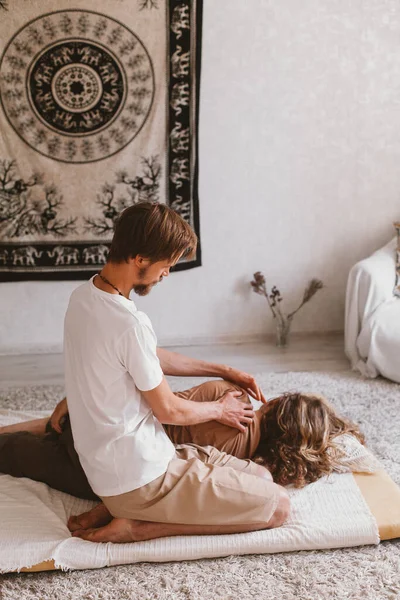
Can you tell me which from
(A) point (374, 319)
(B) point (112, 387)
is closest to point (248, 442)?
(B) point (112, 387)

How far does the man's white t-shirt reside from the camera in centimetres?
177

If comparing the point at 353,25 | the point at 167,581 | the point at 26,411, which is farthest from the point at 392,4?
the point at 167,581

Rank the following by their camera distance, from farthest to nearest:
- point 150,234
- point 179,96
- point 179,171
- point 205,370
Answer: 1. point 179,171
2. point 179,96
3. point 205,370
4. point 150,234

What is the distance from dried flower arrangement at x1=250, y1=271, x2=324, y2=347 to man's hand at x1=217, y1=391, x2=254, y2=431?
6.11 ft

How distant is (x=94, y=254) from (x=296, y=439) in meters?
2.05

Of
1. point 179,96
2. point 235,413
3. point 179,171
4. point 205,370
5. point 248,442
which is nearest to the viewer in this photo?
point 235,413

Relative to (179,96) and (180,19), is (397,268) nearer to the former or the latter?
(179,96)

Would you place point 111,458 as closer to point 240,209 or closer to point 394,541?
point 394,541

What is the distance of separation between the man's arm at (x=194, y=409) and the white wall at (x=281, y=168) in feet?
6.16

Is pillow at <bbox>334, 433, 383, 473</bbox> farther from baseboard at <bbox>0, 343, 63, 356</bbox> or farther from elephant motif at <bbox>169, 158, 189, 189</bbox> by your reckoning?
baseboard at <bbox>0, 343, 63, 356</bbox>

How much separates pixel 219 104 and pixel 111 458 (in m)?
2.51

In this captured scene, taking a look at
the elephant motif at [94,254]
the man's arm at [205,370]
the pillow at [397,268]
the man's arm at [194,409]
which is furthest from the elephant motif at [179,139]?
the man's arm at [194,409]

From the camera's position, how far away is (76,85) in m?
3.67

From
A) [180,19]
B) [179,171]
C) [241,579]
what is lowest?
[241,579]
